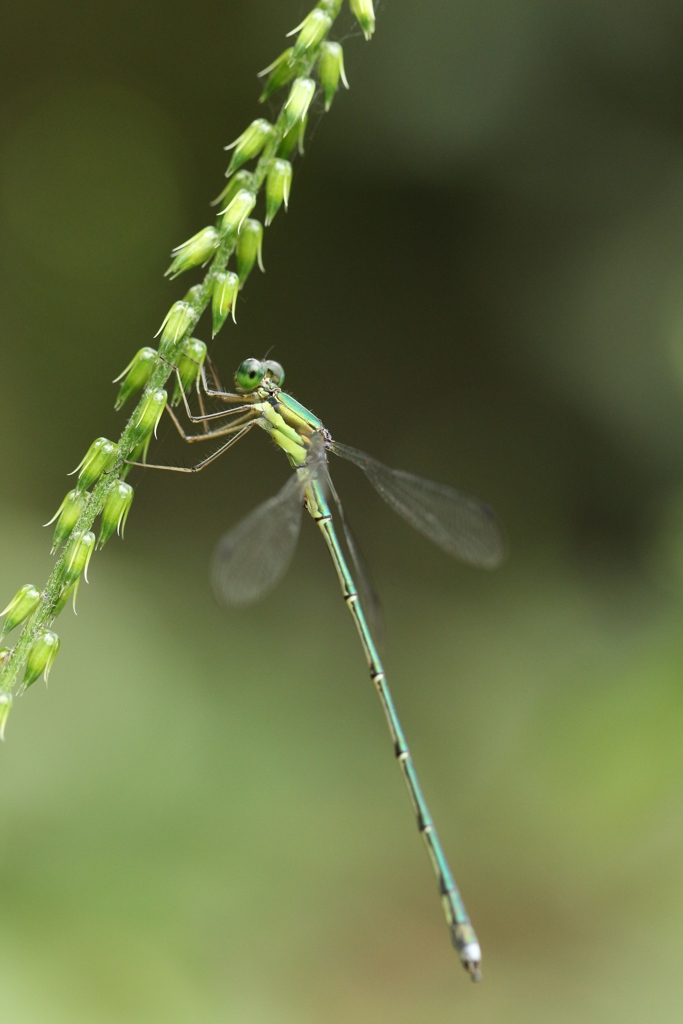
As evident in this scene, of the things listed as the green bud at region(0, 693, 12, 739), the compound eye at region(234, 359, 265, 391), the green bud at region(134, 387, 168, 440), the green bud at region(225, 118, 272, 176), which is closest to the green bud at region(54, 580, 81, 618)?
the green bud at region(0, 693, 12, 739)

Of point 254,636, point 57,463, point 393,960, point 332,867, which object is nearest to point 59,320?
point 57,463

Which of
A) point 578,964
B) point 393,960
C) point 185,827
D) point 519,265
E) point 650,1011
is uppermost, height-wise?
point 519,265

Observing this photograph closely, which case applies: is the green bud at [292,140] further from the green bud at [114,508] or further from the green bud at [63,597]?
the green bud at [63,597]

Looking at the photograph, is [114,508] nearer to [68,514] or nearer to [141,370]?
[68,514]

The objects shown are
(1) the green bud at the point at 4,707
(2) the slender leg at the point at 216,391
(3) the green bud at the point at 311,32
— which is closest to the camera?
(1) the green bud at the point at 4,707

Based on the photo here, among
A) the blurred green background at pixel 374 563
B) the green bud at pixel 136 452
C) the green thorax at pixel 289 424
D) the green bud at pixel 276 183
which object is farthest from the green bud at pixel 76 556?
the blurred green background at pixel 374 563

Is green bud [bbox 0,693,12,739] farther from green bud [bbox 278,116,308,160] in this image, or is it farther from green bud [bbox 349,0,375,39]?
green bud [bbox 349,0,375,39]

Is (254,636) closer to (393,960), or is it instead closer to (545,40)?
(393,960)
